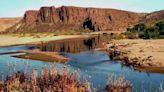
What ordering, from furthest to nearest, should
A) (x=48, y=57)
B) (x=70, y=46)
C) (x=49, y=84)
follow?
(x=70, y=46) < (x=48, y=57) < (x=49, y=84)

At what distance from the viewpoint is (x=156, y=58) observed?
3806 centimetres

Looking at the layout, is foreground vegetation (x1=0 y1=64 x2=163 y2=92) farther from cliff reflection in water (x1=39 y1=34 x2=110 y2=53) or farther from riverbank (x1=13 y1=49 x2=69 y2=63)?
cliff reflection in water (x1=39 y1=34 x2=110 y2=53)

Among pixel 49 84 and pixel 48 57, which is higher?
pixel 49 84

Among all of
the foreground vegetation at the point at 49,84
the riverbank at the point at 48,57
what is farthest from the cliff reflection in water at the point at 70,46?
the foreground vegetation at the point at 49,84

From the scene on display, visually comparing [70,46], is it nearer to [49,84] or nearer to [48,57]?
[48,57]

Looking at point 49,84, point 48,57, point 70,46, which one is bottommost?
point 70,46

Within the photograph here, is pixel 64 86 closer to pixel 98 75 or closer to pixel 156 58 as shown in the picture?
pixel 98 75

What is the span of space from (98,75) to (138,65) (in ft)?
21.0

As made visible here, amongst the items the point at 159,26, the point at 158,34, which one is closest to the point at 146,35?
the point at 158,34

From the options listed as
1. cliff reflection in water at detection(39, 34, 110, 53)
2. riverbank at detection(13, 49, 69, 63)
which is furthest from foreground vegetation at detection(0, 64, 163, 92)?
cliff reflection in water at detection(39, 34, 110, 53)

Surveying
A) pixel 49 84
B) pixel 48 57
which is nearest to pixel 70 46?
pixel 48 57

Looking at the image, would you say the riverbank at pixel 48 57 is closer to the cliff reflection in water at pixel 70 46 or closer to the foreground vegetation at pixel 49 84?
the cliff reflection in water at pixel 70 46

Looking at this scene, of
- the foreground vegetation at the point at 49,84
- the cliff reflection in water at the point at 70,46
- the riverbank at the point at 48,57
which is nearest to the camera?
the foreground vegetation at the point at 49,84

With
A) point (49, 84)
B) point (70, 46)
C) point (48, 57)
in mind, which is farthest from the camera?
point (70, 46)
